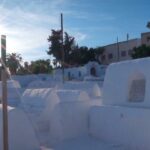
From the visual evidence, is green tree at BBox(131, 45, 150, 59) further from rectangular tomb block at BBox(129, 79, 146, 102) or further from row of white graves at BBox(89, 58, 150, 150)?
rectangular tomb block at BBox(129, 79, 146, 102)

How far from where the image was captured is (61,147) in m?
11.2

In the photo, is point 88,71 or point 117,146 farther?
point 88,71

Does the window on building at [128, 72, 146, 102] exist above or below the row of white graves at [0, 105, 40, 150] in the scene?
above

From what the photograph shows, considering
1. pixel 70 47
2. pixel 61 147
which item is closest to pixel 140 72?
pixel 61 147

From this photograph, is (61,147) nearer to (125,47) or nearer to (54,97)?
(54,97)

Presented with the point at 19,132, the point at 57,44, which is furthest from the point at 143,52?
the point at 19,132

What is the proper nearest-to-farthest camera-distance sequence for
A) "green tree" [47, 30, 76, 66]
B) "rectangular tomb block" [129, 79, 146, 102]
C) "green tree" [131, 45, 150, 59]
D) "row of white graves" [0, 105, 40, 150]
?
"row of white graves" [0, 105, 40, 150]
"rectangular tomb block" [129, 79, 146, 102]
"green tree" [131, 45, 150, 59]
"green tree" [47, 30, 76, 66]

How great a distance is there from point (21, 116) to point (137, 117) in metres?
3.05

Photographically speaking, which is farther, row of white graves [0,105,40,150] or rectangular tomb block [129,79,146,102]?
rectangular tomb block [129,79,146,102]

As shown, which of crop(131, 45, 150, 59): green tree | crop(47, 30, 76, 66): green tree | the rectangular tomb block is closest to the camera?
the rectangular tomb block

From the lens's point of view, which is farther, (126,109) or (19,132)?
(126,109)

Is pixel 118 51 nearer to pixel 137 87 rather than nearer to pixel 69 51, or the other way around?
pixel 69 51

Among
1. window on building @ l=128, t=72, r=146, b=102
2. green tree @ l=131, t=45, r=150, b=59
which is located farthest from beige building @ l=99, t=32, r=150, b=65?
window on building @ l=128, t=72, r=146, b=102

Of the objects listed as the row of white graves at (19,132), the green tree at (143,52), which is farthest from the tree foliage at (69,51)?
the row of white graves at (19,132)
